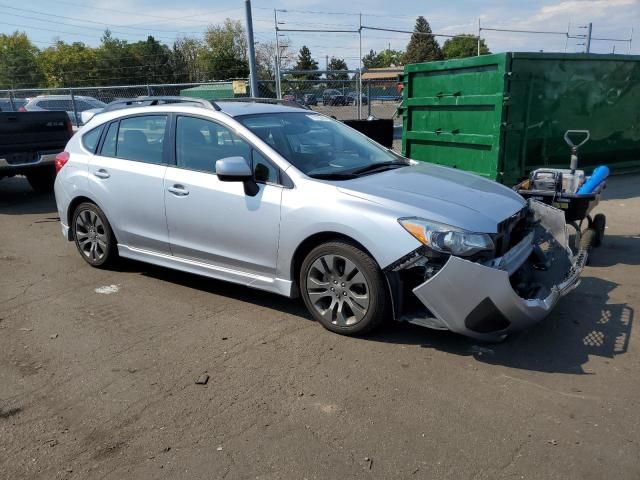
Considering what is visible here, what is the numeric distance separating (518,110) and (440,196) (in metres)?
4.91

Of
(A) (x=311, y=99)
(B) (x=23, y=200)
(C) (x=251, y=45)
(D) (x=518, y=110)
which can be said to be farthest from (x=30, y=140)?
(A) (x=311, y=99)

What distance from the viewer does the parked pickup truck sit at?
9188 mm

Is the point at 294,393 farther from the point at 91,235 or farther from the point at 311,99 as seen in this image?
the point at 311,99

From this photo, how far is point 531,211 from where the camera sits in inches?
182

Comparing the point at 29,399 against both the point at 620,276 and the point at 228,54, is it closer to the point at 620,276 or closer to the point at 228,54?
the point at 620,276

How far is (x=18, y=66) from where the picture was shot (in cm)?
6512

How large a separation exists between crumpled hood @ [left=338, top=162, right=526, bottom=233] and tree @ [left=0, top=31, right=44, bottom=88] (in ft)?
202

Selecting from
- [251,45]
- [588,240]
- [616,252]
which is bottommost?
[616,252]

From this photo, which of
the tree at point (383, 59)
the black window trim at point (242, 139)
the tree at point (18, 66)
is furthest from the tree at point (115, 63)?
the black window trim at point (242, 139)

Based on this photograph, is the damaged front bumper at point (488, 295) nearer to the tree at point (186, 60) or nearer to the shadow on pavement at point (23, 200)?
the shadow on pavement at point (23, 200)

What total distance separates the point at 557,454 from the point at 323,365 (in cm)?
151

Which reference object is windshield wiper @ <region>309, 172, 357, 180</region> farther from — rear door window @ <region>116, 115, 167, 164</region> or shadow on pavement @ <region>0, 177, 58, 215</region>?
shadow on pavement @ <region>0, 177, 58, 215</region>

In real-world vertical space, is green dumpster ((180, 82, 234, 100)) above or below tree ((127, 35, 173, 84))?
below

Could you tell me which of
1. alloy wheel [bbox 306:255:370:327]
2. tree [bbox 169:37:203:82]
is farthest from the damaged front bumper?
tree [bbox 169:37:203:82]
